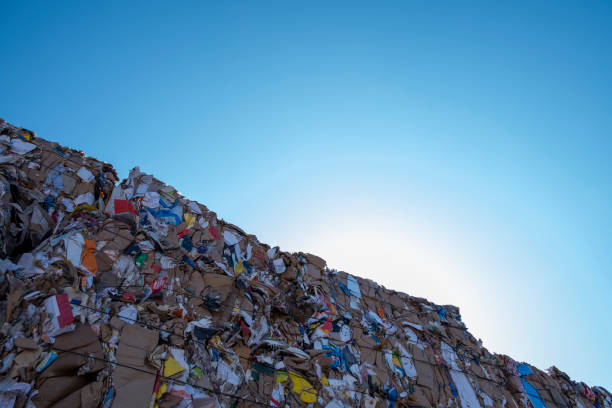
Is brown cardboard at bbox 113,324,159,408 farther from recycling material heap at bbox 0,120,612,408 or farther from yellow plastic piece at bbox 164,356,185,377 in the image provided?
yellow plastic piece at bbox 164,356,185,377

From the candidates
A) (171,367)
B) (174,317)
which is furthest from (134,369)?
(174,317)

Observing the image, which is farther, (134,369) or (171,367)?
(171,367)

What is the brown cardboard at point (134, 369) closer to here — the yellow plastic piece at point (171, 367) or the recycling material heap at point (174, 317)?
the recycling material heap at point (174, 317)

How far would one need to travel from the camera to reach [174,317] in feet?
11.2

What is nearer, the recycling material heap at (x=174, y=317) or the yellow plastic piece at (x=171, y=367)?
the recycling material heap at (x=174, y=317)

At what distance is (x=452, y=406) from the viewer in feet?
16.0

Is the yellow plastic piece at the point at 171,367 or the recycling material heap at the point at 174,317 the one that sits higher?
the recycling material heap at the point at 174,317

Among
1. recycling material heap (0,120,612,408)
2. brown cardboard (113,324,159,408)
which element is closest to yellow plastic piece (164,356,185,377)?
recycling material heap (0,120,612,408)

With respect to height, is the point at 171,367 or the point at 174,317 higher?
the point at 174,317

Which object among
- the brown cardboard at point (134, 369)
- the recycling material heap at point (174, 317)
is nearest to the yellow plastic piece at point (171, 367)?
the recycling material heap at point (174, 317)

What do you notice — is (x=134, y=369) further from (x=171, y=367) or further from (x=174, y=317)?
(x=174, y=317)

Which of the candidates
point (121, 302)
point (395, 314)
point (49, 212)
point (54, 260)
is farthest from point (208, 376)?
point (395, 314)

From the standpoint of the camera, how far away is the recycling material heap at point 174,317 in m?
2.60

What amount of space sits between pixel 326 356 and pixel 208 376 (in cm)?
165
